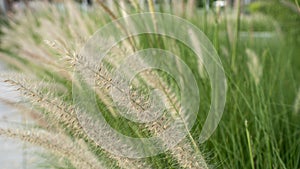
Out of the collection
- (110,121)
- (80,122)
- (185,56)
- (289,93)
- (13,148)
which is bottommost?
(13,148)

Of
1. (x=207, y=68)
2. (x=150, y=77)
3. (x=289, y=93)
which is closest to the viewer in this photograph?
(x=150, y=77)

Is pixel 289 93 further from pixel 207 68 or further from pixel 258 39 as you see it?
pixel 258 39

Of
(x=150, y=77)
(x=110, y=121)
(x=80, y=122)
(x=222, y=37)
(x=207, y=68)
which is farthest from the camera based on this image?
(x=222, y=37)

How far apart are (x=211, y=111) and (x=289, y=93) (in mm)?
501

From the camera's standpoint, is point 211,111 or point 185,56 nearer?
point 211,111

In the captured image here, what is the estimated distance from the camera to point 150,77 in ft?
2.69

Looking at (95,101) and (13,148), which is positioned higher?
(95,101)

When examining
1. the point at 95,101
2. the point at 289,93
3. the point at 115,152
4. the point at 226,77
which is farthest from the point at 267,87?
the point at 115,152

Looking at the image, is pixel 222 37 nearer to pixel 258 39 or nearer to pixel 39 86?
pixel 258 39

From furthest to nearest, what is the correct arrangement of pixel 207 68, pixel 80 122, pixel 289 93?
pixel 289 93
pixel 207 68
pixel 80 122

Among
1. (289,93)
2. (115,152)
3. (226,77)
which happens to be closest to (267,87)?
(289,93)

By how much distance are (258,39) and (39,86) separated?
1.81 meters

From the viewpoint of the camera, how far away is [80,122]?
0.71m

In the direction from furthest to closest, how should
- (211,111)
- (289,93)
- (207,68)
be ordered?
(289,93)
(207,68)
(211,111)
